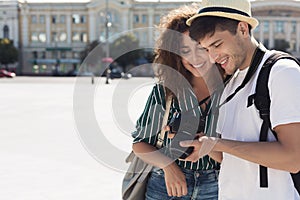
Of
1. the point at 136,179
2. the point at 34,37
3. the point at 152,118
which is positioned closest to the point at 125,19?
the point at 34,37

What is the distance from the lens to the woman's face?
1710 mm

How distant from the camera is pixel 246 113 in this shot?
137 cm

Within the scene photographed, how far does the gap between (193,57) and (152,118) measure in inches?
12.1

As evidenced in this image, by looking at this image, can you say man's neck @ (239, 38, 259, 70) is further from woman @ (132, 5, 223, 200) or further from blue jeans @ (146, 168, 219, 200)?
blue jeans @ (146, 168, 219, 200)

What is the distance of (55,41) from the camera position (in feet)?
201

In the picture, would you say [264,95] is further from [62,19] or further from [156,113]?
[62,19]

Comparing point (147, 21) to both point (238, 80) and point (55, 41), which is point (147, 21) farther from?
point (238, 80)

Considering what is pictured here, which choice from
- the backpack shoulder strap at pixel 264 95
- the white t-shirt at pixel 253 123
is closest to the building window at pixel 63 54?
the white t-shirt at pixel 253 123

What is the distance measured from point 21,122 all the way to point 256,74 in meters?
8.69

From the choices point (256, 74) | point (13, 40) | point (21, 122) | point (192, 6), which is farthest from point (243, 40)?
point (13, 40)

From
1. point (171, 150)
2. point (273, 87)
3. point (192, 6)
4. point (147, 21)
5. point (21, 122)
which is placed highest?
point (147, 21)

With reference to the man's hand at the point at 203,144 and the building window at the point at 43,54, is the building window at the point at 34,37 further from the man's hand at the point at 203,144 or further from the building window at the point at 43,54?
the man's hand at the point at 203,144

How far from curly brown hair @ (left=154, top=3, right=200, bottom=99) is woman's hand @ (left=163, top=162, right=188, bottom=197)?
1.03 ft

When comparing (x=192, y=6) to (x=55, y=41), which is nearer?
(x=192, y=6)
